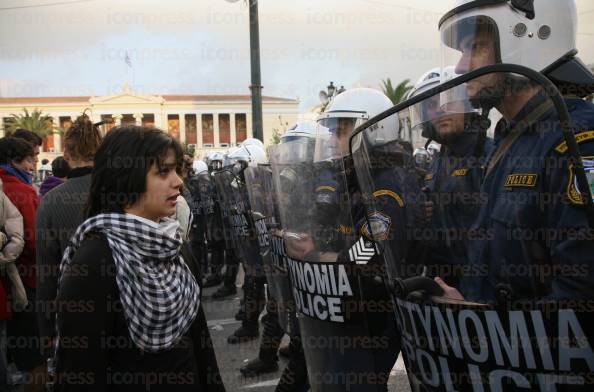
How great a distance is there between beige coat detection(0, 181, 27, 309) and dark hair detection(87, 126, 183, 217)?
6.42ft

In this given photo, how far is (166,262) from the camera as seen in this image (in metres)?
1.71

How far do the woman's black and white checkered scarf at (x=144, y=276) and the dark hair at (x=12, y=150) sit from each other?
2.39m

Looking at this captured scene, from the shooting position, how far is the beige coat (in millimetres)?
3275

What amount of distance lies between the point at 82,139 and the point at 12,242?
1.04 m

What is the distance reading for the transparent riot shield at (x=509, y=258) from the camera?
1.02m

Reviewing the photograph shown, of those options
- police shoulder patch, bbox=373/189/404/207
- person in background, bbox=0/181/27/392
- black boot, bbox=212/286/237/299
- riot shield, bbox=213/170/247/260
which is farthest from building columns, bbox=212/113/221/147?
police shoulder patch, bbox=373/189/404/207

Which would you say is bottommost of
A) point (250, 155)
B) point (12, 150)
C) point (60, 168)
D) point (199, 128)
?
point (60, 168)

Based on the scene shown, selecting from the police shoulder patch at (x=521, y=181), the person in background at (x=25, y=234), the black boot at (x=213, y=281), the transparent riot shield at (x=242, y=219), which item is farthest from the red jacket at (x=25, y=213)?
the black boot at (x=213, y=281)

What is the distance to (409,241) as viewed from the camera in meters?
1.29

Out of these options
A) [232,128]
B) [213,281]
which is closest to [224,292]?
[213,281]

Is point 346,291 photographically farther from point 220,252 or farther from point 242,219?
point 220,252

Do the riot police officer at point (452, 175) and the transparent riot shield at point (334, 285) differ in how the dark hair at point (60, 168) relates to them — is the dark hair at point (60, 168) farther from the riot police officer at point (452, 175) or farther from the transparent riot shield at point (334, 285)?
the riot police officer at point (452, 175)

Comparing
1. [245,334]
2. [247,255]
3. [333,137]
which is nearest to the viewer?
[333,137]

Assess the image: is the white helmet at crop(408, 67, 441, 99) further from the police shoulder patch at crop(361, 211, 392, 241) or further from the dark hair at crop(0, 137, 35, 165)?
the dark hair at crop(0, 137, 35, 165)
